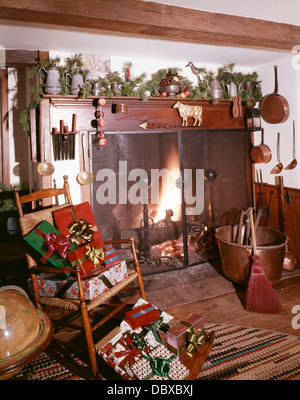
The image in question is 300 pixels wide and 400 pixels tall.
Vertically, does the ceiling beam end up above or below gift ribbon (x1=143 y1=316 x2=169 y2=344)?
above

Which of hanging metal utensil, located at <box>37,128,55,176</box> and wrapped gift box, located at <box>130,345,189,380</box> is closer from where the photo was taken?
wrapped gift box, located at <box>130,345,189,380</box>

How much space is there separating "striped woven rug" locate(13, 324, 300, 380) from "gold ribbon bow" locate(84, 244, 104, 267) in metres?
0.74

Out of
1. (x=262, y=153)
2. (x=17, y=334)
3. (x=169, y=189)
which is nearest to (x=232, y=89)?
(x=262, y=153)

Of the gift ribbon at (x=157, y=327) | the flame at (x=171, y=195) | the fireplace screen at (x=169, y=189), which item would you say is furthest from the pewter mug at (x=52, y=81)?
the gift ribbon at (x=157, y=327)

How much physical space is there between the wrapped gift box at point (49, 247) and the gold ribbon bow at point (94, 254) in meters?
0.12

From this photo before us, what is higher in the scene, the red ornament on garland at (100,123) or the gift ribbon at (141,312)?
the red ornament on garland at (100,123)

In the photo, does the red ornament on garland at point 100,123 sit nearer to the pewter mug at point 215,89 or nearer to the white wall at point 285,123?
the pewter mug at point 215,89

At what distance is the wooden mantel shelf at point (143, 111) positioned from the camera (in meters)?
2.96

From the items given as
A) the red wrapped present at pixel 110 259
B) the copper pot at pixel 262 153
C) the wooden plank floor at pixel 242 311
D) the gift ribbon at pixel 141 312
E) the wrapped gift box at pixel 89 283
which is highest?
the copper pot at pixel 262 153

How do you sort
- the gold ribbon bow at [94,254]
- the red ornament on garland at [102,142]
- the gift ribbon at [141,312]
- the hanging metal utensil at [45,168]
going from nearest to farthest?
the gift ribbon at [141,312], the gold ribbon bow at [94,254], the hanging metal utensil at [45,168], the red ornament on garland at [102,142]

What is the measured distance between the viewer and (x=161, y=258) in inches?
143

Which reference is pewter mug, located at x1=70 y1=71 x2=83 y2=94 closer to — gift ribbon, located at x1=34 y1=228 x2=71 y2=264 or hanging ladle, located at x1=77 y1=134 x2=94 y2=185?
hanging ladle, located at x1=77 y1=134 x2=94 y2=185

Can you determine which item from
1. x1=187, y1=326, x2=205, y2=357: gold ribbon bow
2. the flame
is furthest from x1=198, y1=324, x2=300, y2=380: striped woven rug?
the flame

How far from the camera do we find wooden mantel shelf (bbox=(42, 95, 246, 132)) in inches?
116
